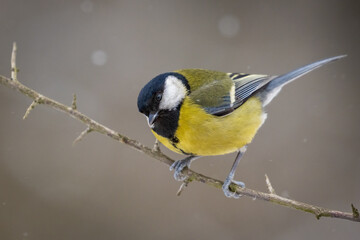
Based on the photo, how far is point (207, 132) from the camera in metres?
2.26

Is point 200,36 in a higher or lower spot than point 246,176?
higher

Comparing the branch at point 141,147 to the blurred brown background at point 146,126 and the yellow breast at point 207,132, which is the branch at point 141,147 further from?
the blurred brown background at point 146,126

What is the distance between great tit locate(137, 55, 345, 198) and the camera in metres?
2.24

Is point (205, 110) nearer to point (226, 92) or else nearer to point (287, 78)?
point (226, 92)

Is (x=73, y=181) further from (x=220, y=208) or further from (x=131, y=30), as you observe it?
(x=131, y=30)

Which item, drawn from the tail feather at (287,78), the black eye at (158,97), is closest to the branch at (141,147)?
the black eye at (158,97)

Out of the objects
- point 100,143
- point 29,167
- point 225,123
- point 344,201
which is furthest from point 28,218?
point 344,201

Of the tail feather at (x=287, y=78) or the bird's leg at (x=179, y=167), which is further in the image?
the tail feather at (x=287, y=78)

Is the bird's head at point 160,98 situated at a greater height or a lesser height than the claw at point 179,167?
greater

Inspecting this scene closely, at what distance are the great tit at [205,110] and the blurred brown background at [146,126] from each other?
1330mm

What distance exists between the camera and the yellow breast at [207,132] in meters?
2.24

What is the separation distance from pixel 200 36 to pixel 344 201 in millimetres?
2143

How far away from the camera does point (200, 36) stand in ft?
14.5

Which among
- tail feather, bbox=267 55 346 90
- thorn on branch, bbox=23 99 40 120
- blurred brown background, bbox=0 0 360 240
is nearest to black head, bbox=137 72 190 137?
thorn on branch, bbox=23 99 40 120
